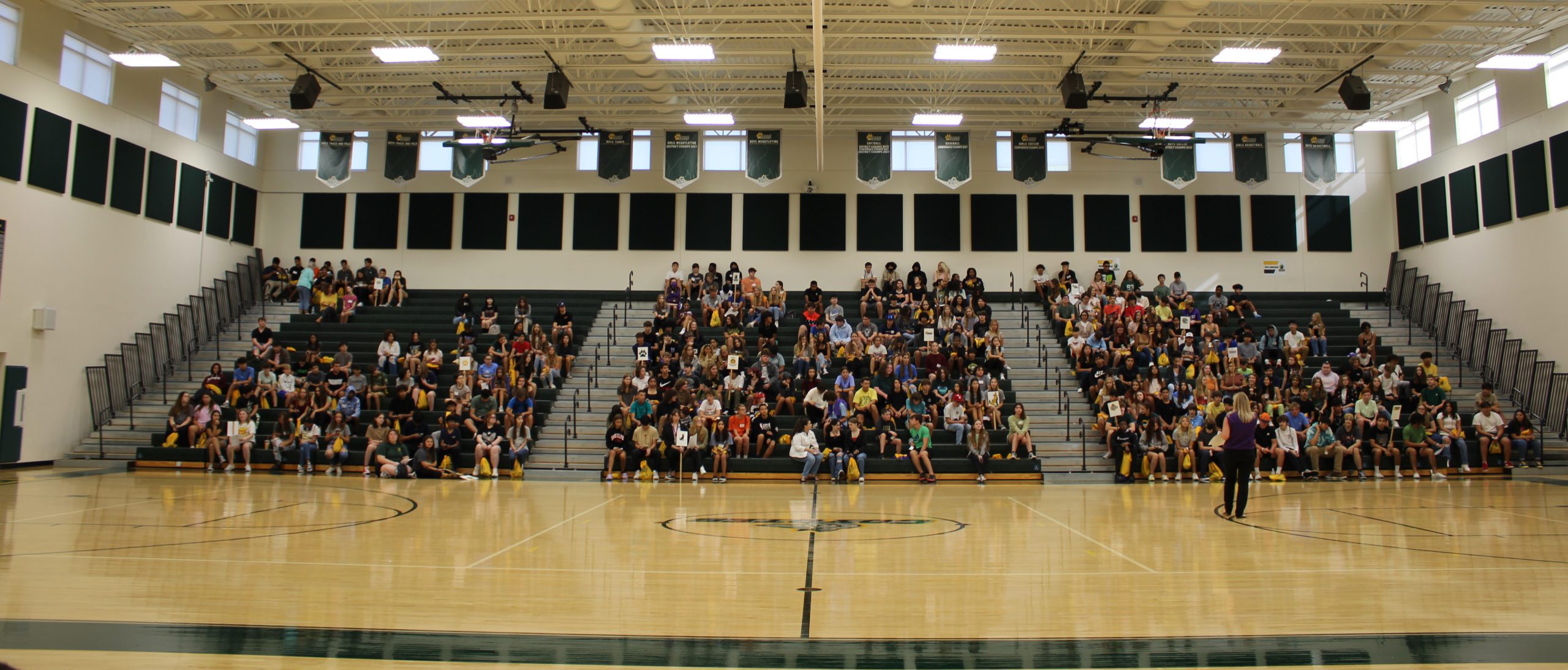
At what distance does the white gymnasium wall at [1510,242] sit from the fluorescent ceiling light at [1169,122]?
576cm

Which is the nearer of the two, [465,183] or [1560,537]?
[1560,537]

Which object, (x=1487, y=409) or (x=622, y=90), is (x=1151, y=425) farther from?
(x=622, y=90)

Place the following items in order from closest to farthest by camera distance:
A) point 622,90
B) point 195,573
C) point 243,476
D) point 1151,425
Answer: point 195,573 → point 243,476 → point 1151,425 → point 622,90

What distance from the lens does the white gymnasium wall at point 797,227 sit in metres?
24.3

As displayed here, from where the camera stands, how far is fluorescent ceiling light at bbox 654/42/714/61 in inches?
674

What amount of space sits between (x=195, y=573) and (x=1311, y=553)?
8015mm

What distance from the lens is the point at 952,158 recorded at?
22781 mm

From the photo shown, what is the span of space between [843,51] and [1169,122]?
9350 millimetres

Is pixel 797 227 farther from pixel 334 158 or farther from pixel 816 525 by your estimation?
pixel 816 525

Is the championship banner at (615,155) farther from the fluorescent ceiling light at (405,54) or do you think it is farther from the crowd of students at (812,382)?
the fluorescent ceiling light at (405,54)

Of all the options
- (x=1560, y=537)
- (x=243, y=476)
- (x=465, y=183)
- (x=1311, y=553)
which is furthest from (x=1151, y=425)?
(x=465, y=183)

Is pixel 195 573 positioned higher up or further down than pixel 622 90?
further down

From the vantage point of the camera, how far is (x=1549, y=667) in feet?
13.5

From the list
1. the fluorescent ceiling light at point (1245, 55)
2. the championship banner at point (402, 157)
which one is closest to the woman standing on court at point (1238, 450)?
the fluorescent ceiling light at point (1245, 55)
